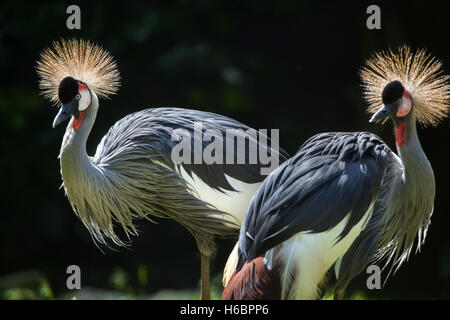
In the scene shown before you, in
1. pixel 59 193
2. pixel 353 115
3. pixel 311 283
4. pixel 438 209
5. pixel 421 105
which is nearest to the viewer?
pixel 311 283

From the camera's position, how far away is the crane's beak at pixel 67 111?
203cm

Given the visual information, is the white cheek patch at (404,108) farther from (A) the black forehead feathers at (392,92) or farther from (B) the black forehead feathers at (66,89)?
(B) the black forehead feathers at (66,89)

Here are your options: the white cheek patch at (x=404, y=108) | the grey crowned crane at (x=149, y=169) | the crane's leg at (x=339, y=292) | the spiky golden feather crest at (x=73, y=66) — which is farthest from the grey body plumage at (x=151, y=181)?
the white cheek patch at (x=404, y=108)

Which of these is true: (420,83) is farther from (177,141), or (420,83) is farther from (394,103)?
(177,141)

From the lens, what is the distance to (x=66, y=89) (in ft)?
6.74

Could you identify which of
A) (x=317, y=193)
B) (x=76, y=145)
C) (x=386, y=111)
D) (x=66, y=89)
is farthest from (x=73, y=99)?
(x=386, y=111)

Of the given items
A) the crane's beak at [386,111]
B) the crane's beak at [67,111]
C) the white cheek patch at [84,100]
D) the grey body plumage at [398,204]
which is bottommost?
the grey body plumage at [398,204]

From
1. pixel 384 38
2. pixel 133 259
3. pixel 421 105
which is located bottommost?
pixel 133 259

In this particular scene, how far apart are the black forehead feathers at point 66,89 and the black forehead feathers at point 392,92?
0.99 metres

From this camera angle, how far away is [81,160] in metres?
2.08

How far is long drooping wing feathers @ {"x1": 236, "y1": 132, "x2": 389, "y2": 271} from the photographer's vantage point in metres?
1.63
